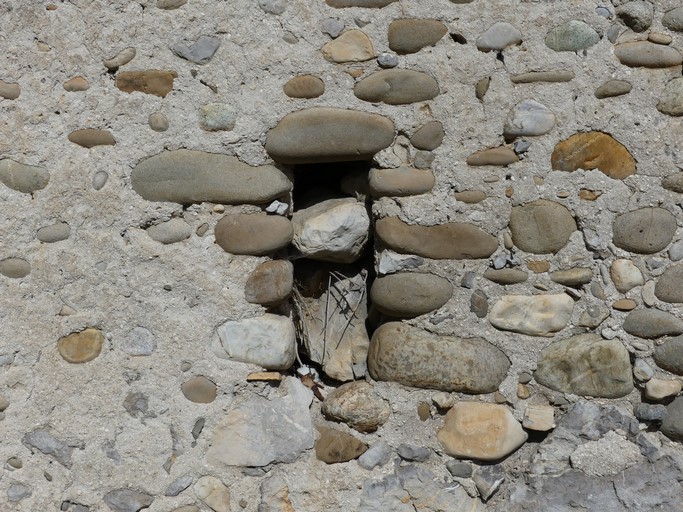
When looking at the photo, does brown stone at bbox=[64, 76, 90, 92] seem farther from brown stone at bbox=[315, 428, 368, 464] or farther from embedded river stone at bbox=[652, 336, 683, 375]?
embedded river stone at bbox=[652, 336, 683, 375]

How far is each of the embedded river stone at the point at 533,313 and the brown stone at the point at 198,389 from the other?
743 mm

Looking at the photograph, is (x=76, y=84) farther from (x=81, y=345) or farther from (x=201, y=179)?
(x=81, y=345)

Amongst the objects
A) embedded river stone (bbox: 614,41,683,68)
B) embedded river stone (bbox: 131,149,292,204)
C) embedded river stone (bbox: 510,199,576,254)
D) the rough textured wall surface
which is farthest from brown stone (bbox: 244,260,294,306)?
embedded river stone (bbox: 614,41,683,68)

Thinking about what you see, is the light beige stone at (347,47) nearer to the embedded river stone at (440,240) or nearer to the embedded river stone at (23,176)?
the embedded river stone at (440,240)

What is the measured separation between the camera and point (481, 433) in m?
1.94

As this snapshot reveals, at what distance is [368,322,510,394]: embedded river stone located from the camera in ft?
6.33

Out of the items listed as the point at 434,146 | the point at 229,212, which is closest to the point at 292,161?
the point at 229,212

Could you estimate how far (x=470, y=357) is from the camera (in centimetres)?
193

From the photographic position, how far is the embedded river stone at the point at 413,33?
187 cm

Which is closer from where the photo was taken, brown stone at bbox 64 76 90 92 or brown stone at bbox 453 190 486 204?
brown stone at bbox 64 76 90 92

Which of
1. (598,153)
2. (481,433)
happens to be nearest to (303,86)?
(598,153)

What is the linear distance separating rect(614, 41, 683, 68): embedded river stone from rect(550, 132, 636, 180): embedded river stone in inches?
7.7

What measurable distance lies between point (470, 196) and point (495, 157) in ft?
0.38

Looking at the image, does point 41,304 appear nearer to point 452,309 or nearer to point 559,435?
point 452,309
